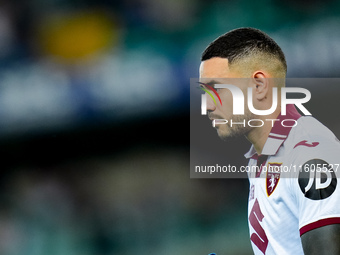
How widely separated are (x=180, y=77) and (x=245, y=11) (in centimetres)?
51

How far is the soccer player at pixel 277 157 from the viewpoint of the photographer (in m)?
1.52

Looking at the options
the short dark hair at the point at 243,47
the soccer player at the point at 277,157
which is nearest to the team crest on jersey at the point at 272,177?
the soccer player at the point at 277,157

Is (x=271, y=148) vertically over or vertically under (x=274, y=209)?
over

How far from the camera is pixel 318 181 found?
152cm

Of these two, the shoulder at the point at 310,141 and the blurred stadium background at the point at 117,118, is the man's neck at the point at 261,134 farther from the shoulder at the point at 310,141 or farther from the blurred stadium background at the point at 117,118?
the blurred stadium background at the point at 117,118

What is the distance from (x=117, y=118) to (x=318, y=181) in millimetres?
1682

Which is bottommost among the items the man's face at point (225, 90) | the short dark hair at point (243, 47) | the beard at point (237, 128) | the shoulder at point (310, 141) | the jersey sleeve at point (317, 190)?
the jersey sleeve at point (317, 190)

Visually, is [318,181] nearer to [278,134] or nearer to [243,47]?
[278,134]

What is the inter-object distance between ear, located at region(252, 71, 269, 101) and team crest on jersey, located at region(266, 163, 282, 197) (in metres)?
0.29

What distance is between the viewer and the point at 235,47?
1.97 metres

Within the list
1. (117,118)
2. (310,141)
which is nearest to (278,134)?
(310,141)

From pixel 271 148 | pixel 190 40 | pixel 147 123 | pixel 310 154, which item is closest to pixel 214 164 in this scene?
pixel 147 123

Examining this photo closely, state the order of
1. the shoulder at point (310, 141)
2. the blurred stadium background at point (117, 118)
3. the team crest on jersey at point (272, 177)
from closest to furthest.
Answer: the shoulder at point (310, 141), the team crest on jersey at point (272, 177), the blurred stadium background at point (117, 118)

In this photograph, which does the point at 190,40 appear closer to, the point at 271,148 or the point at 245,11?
the point at 245,11
